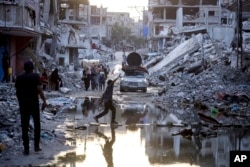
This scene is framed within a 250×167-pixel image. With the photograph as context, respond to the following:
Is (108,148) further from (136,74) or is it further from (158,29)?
(158,29)

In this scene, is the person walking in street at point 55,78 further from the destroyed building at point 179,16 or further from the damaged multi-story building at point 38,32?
the destroyed building at point 179,16

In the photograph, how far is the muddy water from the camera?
9523mm

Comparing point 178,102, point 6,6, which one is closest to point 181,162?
point 178,102

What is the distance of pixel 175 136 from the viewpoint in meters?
13.1

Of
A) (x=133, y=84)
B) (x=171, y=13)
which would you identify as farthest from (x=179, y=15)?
(x=133, y=84)

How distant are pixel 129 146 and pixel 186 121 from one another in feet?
17.1

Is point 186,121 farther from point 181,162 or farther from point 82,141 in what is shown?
point 181,162

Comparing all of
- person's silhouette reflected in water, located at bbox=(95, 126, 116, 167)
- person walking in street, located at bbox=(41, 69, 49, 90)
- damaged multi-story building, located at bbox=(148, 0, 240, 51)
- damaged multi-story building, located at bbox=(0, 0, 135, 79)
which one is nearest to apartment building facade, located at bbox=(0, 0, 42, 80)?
damaged multi-story building, located at bbox=(0, 0, 135, 79)

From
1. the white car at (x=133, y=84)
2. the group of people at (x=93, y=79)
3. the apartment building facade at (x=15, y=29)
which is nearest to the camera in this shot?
the apartment building facade at (x=15, y=29)

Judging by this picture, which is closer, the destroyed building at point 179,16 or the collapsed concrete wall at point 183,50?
the collapsed concrete wall at point 183,50

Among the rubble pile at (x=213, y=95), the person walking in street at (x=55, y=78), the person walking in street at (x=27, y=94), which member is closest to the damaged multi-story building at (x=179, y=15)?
the rubble pile at (x=213, y=95)

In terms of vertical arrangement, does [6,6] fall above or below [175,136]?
above

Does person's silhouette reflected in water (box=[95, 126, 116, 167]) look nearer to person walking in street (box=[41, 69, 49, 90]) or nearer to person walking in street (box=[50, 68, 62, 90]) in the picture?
person walking in street (box=[41, 69, 49, 90])

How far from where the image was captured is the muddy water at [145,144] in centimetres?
952
